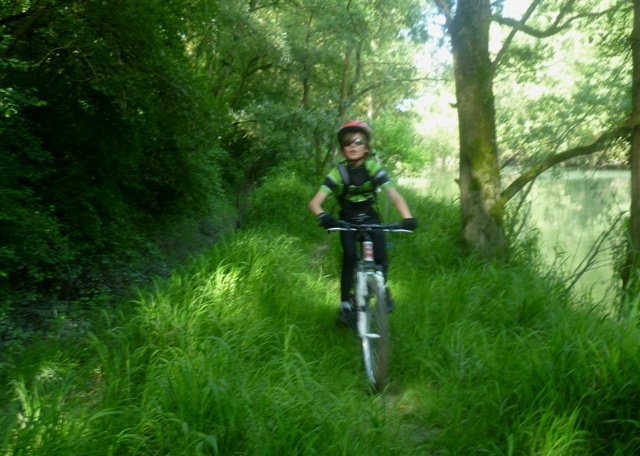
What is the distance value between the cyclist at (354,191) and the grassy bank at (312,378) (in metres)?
0.57

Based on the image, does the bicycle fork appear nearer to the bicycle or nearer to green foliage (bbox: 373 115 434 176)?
the bicycle

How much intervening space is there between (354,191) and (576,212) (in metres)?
12.6

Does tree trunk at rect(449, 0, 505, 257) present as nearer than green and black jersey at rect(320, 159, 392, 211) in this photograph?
No

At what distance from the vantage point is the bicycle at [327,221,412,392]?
12.2 feet

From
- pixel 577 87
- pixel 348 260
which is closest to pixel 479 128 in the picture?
pixel 577 87

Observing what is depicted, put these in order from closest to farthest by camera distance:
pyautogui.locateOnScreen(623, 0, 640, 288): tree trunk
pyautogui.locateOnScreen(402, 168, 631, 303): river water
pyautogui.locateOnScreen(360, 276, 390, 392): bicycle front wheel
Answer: pyautogui.locateOnScreen(360, 276, 390, 392): bicycle front wheel < pyautogui.locateOnScreen(623, 0, 640, 288): tree trunk < pyautogui.locateOnScreen(402, 168, 631, 303): river water

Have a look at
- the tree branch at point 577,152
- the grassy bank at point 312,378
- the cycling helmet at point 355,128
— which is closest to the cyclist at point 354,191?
the cycling helmet at point 355,128

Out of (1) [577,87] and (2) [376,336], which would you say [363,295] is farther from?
(1) [577,87]

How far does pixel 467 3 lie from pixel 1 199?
19.4ft

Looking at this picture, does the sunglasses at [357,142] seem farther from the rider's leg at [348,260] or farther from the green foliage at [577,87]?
the green foliage at [577,87]

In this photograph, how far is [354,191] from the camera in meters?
4.41

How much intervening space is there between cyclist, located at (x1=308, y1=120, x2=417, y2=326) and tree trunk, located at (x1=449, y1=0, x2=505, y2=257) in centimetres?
302

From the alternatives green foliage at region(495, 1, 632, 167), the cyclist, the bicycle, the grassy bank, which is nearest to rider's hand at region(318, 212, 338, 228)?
the bicycle

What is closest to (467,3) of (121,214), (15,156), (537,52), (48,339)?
(537,52)
